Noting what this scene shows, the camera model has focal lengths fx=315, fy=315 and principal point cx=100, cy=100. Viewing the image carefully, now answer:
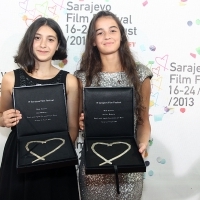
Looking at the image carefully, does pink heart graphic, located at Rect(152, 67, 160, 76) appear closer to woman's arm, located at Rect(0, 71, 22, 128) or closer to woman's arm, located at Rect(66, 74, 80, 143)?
woman's arm, located at Rect(66, 74, 80, 143)

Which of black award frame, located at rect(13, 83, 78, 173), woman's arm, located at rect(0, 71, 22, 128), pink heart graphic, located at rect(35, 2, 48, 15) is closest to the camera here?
black award frame, located at rect(13, 83, 78, 173)

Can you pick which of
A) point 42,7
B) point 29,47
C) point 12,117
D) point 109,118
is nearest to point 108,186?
point 109,118

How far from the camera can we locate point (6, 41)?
147 cm

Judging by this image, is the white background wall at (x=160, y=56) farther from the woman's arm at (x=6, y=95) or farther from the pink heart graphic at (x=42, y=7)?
the woman's arm at (x=6, y=95)

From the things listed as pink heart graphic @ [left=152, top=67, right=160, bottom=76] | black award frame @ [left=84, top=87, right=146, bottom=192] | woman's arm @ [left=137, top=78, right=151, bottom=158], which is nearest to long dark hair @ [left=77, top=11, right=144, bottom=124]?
woman's arm @ [left=137, top=78, right=151, bottom=158]

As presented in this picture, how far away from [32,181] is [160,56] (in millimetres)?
828

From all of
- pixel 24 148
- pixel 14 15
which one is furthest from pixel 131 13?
pixel 24 148

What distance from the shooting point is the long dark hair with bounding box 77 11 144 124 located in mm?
1237

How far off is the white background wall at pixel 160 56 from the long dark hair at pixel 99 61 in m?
0.20

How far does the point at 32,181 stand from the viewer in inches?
43.1

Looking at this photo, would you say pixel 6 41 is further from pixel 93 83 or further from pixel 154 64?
pixel 154 64

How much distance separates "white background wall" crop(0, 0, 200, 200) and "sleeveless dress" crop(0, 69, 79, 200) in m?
0.39

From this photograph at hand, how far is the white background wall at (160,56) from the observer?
1.46 m

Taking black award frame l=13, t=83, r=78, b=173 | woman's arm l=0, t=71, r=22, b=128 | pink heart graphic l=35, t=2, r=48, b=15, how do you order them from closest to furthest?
black award frame l=13, t=83, r=78, b=173
woman's arm l=0, t=71, r=22, b=128
pink heart graphic l=35, t=2, r=48, b=15
